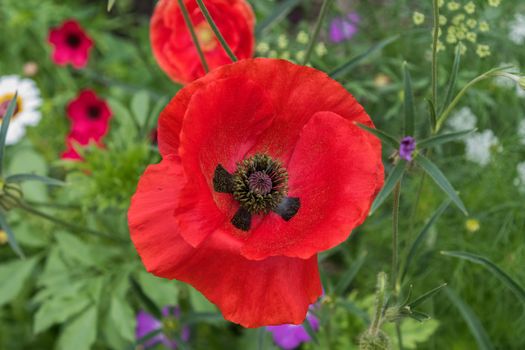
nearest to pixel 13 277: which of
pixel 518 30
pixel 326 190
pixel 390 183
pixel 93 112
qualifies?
pixel 93 112

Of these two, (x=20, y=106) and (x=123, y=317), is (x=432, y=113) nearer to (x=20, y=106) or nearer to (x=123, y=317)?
(x=123, y=317)

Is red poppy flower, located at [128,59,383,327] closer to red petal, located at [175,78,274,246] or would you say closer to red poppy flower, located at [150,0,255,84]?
red petal, located at [175,78,274,246]

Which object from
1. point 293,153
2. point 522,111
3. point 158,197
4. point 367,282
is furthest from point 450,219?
point 158,197

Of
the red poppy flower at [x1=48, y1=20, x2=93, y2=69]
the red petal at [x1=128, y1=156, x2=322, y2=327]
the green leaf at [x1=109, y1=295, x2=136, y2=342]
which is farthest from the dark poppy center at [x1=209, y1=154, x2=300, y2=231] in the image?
the red poppy flower at [x1=48, y1=20, x2=93, y2=69]

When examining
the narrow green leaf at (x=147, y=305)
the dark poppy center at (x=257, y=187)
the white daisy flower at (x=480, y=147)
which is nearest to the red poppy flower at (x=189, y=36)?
the dark poppy center at (x=257, y=187)

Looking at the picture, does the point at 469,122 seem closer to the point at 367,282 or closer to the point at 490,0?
the point at 367,282

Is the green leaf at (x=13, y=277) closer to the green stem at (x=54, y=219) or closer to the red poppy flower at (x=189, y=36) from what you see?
the green stem at (x=54, y=219)
